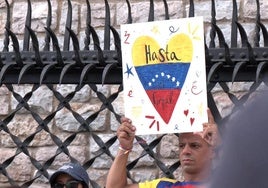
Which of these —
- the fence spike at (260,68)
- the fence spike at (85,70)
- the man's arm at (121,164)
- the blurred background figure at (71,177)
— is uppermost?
the fence spike at (260,68)

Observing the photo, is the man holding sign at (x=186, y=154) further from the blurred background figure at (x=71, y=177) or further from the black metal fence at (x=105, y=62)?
the blurred background figure at (x=71, y=177)

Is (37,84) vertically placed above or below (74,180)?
above

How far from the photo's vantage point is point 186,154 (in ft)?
11.4

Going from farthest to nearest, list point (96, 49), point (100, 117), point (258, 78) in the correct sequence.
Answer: point (100, 117)
point (96, 49)
point (258, 78)

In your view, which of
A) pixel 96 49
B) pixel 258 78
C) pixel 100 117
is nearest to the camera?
pixel 258 78

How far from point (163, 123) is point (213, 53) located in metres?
0.33

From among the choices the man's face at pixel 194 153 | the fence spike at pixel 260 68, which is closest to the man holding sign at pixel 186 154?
the man's face at pixel 194 153

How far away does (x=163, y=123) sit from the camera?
3.52 m

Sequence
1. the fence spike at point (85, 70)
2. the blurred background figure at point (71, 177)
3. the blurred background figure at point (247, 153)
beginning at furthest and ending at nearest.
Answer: the blurred background figure at point (71, 177) < the fence spike at point (85, 70) < the blurred background figure at point (247, 153)

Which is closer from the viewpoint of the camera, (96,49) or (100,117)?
(96,49)

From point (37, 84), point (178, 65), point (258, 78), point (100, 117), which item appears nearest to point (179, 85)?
point (178, 65)

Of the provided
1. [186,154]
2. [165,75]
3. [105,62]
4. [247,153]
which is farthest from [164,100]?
[247,153]

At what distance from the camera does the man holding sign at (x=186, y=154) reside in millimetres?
3469

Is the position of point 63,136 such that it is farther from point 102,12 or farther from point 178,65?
point 178,65
